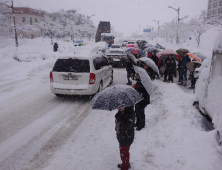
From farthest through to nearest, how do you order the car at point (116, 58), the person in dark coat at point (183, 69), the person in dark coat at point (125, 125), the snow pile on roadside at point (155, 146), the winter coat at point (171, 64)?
the car at point (116, 58) → the winter coat at point (171, 64) → the person in dark coat at point (183, 69) → the snow pile on roadside at point (155, 146) → the person in dark coat at point (125, 125)

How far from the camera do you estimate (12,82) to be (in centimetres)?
1045

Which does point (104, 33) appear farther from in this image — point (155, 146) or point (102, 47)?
point (155, 146)

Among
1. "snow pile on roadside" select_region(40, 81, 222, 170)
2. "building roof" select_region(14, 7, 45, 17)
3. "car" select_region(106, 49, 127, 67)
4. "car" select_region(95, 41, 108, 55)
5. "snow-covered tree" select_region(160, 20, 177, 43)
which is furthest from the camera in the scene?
"snow-covered tree" select_region(160, 20, 177, 43)

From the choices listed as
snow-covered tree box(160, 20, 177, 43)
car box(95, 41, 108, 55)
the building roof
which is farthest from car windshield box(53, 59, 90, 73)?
the building roof

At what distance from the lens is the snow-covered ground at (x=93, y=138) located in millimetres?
3508

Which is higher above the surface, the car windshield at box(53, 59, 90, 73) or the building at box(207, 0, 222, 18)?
the building at box(207, 0, 222, 18)

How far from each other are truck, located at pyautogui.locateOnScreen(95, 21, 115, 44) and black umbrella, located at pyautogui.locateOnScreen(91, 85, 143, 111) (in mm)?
34493

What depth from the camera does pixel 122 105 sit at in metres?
2.82

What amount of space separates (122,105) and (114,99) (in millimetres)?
157

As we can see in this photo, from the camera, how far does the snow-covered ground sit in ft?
11.5

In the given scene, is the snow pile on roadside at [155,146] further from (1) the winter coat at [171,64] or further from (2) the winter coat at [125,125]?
(1) the winter coat at [171,64]

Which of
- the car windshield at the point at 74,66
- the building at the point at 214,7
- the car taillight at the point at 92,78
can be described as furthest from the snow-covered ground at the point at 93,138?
the building at the point at 214,7

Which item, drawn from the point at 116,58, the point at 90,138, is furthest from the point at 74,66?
the point at 116,58

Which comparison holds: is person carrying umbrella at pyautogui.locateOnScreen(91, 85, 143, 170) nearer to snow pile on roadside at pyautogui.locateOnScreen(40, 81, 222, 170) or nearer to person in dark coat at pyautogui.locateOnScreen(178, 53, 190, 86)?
snow pile on roadside at pyautogui.locateOnScreen(40, 81, 222, 170)
